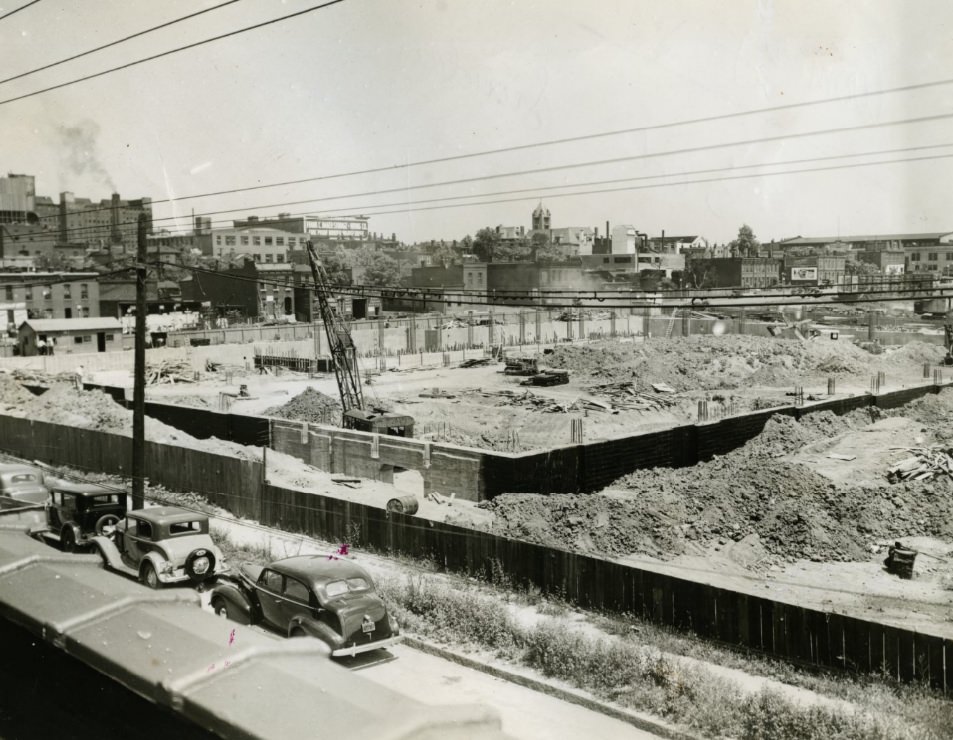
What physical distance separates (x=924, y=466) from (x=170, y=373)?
41952mm

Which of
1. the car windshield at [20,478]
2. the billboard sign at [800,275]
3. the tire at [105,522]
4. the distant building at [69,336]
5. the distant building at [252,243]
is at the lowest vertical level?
the tire at [105,522]

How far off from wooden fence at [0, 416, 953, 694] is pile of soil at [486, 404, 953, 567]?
3.77m

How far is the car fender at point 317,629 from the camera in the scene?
11.0m

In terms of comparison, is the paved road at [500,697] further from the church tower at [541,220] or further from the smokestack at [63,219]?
the church tower at [541,220]

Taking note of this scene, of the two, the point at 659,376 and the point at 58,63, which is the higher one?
the point at 58,63

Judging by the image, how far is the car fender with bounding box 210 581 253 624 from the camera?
40.0 ft

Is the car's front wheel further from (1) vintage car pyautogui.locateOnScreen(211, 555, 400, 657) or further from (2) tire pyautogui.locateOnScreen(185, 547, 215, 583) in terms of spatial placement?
(1) vintage car pyautogui.locateOnScreen(211, 555, 400, 657)

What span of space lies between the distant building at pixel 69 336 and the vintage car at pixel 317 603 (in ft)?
156

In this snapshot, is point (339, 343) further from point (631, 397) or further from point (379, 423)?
point (631, 397)

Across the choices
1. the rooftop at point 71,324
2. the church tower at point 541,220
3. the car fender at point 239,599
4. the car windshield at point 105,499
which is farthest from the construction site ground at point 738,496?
the church tower at point 541,220

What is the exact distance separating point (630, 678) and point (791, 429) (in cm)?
2410

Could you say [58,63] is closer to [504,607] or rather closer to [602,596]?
[504,607]

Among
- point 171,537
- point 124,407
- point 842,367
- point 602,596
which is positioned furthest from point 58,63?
point 842,367

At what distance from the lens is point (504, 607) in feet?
45.2
